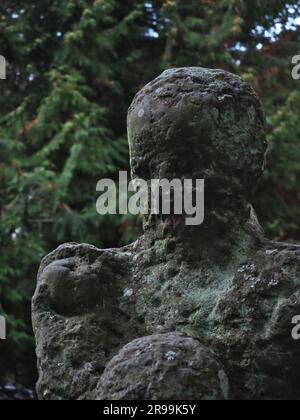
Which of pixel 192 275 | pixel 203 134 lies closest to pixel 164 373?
pixel 192 275

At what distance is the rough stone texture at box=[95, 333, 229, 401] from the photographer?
182 cm

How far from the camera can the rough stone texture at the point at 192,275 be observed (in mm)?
2066

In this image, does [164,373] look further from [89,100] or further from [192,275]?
[89,100]

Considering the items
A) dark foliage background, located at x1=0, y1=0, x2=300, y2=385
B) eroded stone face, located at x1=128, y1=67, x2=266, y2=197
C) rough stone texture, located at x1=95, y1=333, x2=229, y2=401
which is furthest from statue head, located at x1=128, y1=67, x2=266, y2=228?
dark foliage background, located at x1=0, y1=0, x2=300, y2=385

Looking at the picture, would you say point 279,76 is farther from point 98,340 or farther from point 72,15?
point 98,340

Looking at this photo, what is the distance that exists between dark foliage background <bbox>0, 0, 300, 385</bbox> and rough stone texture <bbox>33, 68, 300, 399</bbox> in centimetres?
402

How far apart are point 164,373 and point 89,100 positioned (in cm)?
585

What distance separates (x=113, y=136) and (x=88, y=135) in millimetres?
669

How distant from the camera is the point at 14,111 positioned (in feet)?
23.6

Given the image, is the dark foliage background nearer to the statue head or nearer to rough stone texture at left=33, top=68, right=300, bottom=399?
rough stone texture at left=33, top=68, right=300, bottom=399

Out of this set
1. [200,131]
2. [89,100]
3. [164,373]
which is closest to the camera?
[164,373]

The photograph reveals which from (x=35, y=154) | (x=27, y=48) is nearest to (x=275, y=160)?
(x=35, y=154)

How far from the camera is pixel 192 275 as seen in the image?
7.41ft
